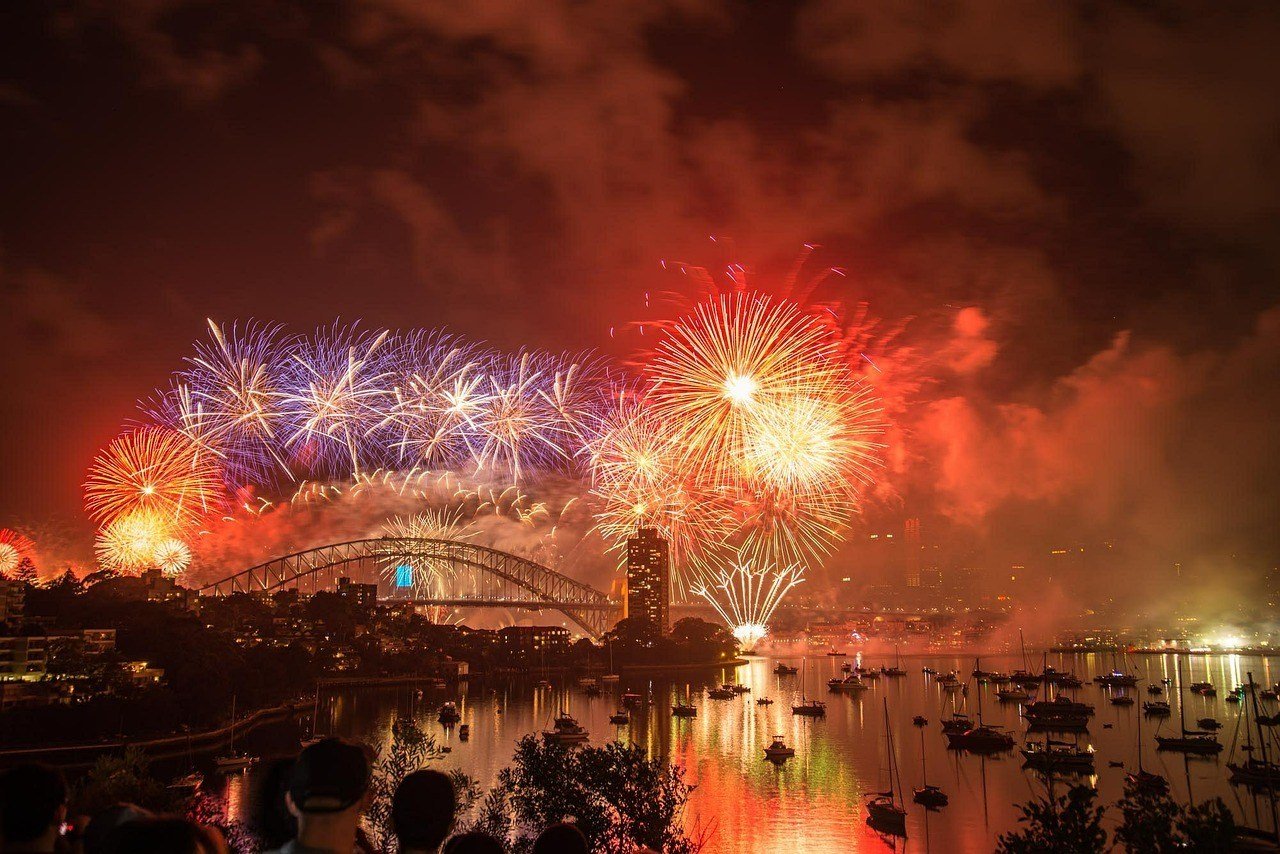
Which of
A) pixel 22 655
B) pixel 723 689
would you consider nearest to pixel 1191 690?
pixel 723 689

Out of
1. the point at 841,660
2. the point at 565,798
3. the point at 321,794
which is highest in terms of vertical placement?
the point at 321,794

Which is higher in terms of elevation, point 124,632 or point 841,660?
point 124,632

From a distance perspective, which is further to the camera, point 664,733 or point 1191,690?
point 1191,690

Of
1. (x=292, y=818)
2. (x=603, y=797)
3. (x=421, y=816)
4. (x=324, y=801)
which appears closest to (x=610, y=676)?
(x=603, y=797)

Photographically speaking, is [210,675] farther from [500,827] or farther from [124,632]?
[500,827]

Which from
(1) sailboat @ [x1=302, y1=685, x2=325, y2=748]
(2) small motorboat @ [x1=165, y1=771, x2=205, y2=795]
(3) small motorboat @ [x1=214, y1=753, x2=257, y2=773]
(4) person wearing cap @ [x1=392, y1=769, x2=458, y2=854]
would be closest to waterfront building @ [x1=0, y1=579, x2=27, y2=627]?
(1) sailboat @ [x1=302, y1=685, x2=325, y2=748]

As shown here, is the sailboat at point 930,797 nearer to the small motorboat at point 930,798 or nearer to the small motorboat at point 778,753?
the small motorboat at point 930,798

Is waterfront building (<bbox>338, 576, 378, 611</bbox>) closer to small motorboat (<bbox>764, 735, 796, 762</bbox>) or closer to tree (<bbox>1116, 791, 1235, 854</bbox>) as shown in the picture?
small motorboat (<bbox>764, 735, 796, 762</bbox>)

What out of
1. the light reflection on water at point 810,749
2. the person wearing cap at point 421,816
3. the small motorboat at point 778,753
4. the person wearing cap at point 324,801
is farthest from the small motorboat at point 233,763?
the person wearing cap at point 324,801
